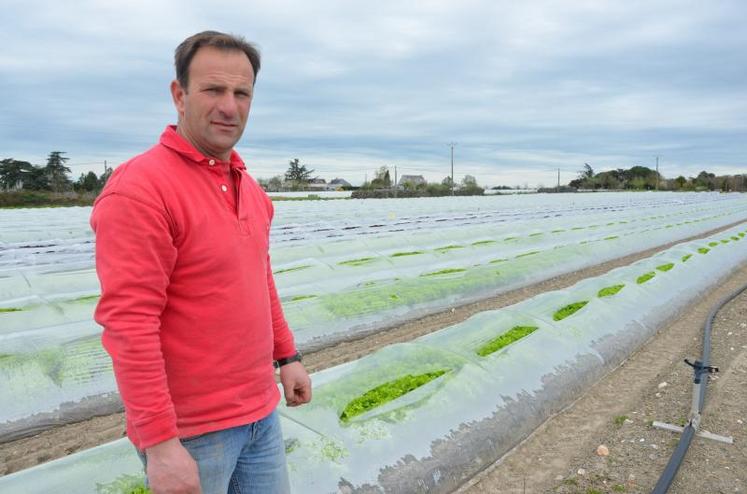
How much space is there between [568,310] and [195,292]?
5.52 meters

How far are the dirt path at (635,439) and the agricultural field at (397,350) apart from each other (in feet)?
0.51

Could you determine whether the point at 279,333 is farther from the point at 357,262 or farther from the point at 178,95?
the point at 357,262

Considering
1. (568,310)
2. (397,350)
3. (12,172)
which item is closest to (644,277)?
(568,310)

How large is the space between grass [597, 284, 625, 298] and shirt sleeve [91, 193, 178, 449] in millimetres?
6559

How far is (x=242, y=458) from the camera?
1.68m

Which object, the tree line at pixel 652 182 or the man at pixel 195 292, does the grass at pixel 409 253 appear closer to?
the man at pixel 195 292

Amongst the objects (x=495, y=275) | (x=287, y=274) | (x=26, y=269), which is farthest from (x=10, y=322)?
(x=495, y=275)

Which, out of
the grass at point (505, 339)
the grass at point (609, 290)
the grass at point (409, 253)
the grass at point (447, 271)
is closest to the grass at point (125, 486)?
the grass at point (505, 339)

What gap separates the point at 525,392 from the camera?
440 cm

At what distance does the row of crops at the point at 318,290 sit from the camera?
450 cm

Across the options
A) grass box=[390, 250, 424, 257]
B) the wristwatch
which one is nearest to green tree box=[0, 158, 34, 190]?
grass box=[390, 250, 424, 257]

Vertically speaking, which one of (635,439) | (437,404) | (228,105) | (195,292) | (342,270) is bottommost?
(635,439)

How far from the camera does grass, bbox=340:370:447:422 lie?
366cm

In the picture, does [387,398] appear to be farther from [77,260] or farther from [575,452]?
[77,260]
